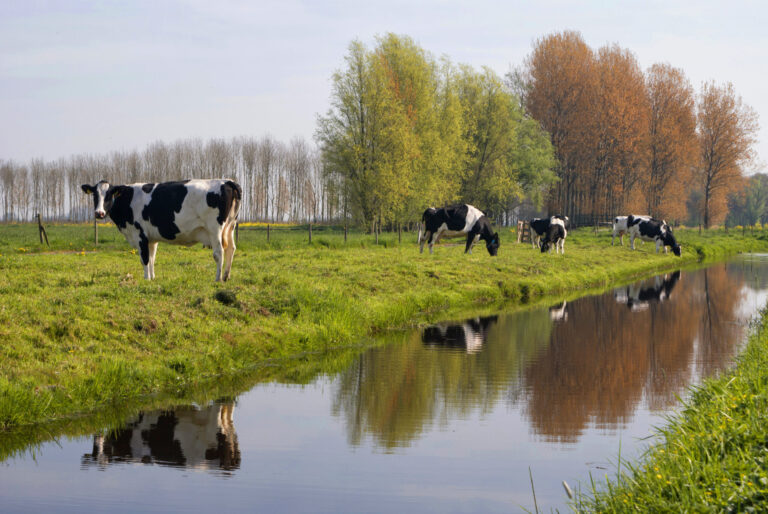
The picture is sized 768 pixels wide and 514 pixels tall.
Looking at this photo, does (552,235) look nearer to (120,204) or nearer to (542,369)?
(120,204)

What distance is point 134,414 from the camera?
964 centimetres

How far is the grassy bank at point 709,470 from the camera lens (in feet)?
16.6

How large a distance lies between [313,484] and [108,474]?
2009 millimetres

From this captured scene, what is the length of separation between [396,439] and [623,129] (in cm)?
6528

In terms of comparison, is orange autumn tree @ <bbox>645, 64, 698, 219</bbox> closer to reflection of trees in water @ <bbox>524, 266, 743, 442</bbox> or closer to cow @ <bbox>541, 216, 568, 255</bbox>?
cow @ <bbox>541, 216, 568, 255</bbox>

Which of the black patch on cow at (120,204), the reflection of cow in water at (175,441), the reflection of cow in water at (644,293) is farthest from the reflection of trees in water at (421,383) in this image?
the reflection of cow in water at (644,293)

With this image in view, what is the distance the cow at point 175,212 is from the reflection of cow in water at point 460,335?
15.3 ft

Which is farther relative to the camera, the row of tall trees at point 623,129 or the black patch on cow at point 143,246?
the row of tall trees at point 623,129

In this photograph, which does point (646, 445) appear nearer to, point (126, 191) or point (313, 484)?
point (313, 484)

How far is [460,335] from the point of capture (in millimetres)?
16672

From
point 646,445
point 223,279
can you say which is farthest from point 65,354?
point 646,445

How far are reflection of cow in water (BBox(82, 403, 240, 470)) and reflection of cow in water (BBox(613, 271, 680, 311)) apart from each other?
1646cm

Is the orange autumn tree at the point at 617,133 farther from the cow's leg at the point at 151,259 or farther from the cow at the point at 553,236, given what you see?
the cow's leg at the point at 151,259

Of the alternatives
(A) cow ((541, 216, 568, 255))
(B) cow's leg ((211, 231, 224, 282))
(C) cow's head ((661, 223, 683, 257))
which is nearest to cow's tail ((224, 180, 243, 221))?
(B) cow's leg ((211, 231, 224, 282))
